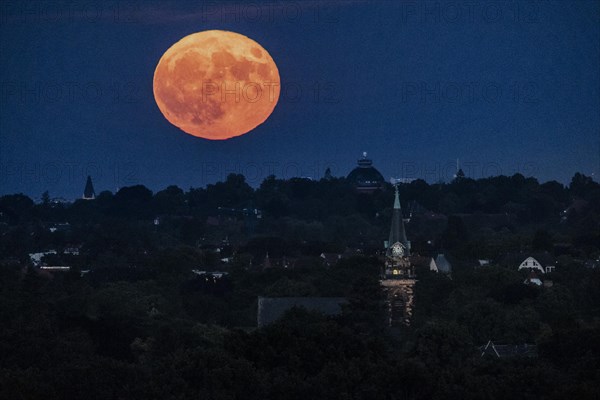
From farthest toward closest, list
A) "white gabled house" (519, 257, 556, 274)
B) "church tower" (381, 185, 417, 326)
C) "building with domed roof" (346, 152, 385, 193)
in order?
"building with domed roof" (346, 152, 385, 193) → "white gabled house" (519, 257, 556, 274) → "church tower" (381, 185, 417, 326)

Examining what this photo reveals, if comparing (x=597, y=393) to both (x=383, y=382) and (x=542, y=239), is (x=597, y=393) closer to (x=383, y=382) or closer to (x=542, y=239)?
(x=383, y=382)

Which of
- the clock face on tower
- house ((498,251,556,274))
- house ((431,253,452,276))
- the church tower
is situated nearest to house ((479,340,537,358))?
the church tower

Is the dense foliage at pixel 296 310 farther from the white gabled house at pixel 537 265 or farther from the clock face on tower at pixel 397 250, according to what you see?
Answer: the clock face on tower at pixel 397 250

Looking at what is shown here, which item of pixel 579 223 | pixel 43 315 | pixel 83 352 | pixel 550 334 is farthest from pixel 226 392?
pixel 579 223

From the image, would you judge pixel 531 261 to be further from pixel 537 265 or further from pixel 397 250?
pixel 397 250

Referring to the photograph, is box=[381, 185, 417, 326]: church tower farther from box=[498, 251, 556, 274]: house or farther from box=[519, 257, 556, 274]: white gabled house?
box=[498, 251, 556, 274]: house

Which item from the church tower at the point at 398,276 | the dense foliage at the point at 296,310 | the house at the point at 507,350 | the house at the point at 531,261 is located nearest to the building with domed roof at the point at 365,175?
the dense foliage at the point at 296,310

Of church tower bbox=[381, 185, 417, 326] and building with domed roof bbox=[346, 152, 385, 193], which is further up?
building with domed roof bbox=[346, 152, 385, 193]
